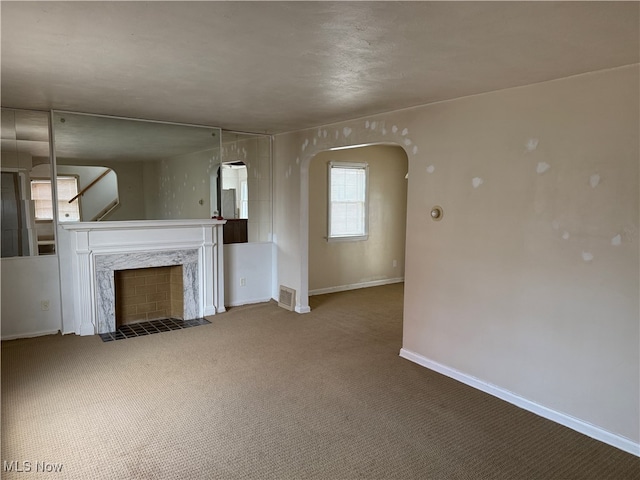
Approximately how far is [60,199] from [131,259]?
917 mm

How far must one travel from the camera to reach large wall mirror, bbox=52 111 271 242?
4.32 metres

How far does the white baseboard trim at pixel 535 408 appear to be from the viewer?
2596 millimetres

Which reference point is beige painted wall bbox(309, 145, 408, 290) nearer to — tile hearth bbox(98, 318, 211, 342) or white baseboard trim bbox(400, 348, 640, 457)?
tile hearth bbox(98, 318, 211, 342)

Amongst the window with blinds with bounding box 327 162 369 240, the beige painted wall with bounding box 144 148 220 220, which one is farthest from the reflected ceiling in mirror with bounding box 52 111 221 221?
the window with blinds with bounding box 327 162 369 240

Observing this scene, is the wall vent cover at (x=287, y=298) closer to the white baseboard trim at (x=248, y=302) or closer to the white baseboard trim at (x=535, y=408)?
the white baseboard trim at (x=248, y=302)

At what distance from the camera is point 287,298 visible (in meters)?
5.56

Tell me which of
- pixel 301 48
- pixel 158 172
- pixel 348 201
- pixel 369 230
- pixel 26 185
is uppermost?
pixel 301 48

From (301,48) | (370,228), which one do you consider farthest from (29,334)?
(370,228)

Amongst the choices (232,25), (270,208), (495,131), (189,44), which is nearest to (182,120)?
(270,208)

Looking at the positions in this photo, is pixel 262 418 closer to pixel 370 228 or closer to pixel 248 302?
pixel 248 302

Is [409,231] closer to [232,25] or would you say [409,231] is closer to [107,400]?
[232,25]

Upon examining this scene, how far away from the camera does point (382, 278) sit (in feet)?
23.8

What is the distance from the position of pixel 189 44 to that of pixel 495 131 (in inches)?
86.3

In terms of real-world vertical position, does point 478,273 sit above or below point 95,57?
below
